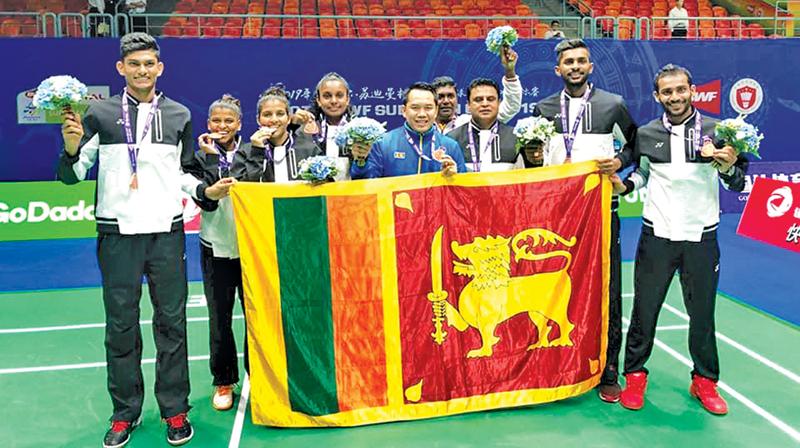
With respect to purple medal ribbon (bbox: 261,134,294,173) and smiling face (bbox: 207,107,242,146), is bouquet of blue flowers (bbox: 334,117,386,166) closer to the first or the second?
purple medal ribbon (bbox: 261,134,294,173)

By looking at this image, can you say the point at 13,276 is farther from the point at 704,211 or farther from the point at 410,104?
the point at 704,211

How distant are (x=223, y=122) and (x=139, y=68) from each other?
0.72 metres

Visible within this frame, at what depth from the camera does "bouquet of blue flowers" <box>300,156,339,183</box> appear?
4.24 m

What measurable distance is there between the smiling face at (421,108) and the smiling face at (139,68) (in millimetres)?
1459

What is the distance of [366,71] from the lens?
38.0 feet

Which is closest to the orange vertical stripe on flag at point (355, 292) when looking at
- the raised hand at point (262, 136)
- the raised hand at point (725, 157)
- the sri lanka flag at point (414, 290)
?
the sri lanka flag at point (414, 290)

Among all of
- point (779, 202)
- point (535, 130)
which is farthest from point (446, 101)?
point (779, 202)

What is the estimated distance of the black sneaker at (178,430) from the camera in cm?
425

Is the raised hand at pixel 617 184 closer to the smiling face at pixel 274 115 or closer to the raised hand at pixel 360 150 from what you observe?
the raised hand at pixel 360 150

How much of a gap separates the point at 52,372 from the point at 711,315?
4.62 m

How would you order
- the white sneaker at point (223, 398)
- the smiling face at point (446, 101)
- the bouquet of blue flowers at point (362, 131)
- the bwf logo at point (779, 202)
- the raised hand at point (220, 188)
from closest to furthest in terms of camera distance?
the bouquet of blue flowers at point (362, 131)
the raised hand at point (220, 188)
the white sneaker at point (223, 398)
the smiling face at point (446, 101)
the bwf logo at point (779, 202)

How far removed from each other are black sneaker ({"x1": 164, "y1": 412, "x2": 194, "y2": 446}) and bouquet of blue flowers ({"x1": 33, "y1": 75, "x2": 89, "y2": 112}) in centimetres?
187

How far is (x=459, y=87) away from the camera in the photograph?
1167 centimetres

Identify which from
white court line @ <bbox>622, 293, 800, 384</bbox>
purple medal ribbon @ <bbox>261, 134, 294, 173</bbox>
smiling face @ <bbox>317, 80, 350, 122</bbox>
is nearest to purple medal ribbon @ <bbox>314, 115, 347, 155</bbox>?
smiling face @ <bbox>317, 80, 350, 122</bbox>
